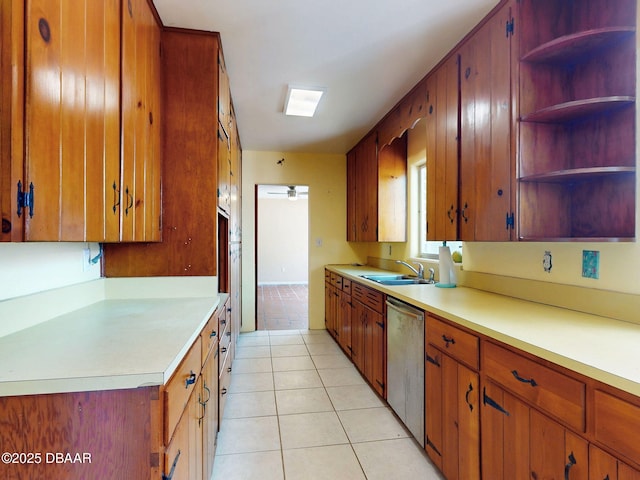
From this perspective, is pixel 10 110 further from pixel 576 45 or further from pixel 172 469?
pixel 576 45

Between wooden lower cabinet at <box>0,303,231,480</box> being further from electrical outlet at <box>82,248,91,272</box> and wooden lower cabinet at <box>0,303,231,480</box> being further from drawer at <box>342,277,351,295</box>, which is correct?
drawer at <box>342,277,351,295</box>

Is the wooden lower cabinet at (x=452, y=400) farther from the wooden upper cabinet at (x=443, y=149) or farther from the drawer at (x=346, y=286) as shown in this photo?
the drawer at (x=346, y=286)

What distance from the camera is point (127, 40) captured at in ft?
4.74

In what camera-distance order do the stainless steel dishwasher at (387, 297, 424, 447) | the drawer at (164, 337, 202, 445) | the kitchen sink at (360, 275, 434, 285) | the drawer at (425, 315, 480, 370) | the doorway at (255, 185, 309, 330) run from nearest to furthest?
1. the drawer at (164, 337, 202, 445)
2. the drawer at (425, 315, 480, 370)
3. the stainless steel dishwasher at (387, 297, 424, 447)
4. the kitchen sink at (360, 275, 434, 285)
5. the doorway at (255, 185, 309, 330)

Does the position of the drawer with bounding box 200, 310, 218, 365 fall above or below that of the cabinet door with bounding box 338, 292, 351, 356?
above

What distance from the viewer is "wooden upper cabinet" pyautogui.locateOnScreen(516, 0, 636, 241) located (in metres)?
1.38

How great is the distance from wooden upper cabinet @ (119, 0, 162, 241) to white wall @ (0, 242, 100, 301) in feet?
1.11

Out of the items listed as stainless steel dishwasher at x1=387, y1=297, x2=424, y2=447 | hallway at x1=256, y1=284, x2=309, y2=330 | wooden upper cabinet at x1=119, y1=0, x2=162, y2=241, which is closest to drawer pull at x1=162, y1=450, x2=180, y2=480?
wooden upper cabinet at x1=119, y1=0, x2=162, y2=241

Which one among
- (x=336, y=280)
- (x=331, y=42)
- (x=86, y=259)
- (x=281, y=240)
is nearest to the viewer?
(x=86, y=259)

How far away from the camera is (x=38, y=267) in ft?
4.54

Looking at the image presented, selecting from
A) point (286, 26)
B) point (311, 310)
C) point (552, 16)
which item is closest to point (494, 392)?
point (552, 16)

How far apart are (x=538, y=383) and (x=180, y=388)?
118cm

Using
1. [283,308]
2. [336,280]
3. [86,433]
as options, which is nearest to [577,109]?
[86,433]

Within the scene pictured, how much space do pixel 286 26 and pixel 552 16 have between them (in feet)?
4.46
